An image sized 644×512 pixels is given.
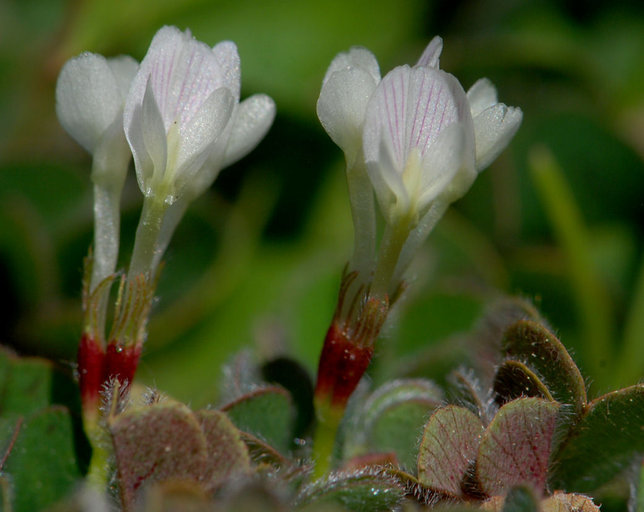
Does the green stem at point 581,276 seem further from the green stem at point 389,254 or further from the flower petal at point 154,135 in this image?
the flower petal at point 154,135

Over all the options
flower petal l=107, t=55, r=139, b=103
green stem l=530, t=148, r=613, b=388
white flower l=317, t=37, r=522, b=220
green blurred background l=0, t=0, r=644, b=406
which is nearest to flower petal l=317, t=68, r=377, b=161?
white flower l=317, t=37, r=522, b=220

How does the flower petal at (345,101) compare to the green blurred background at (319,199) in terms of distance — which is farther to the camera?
the green blurred background at (319,199)

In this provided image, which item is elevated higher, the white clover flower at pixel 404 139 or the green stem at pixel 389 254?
the white clover flower at pixel 404 139

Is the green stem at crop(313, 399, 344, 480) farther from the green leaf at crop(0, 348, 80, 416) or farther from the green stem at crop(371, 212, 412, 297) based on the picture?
the green leaf at crop(0, 348, 80, 416)

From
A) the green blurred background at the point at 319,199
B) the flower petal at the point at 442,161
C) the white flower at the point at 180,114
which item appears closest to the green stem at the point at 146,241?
the white flower at the point at 180,114

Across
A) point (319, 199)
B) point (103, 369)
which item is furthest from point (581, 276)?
point (103, 369)

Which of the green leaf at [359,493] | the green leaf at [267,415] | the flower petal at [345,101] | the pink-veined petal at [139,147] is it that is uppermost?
the flower petal at [345,101]
